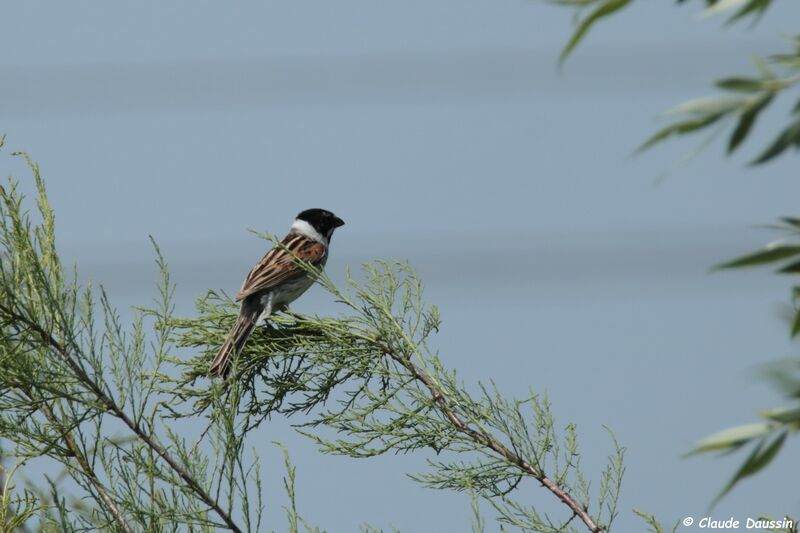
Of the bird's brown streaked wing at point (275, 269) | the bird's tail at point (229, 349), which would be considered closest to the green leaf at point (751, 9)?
the bird's tail at point (229, 349)

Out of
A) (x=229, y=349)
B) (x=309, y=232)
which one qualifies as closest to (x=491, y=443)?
(x=229, y=349)

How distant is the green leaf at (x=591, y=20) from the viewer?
6.34 feet

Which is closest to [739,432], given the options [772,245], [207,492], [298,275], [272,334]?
[772,245]

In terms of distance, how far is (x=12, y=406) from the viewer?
4090 mm

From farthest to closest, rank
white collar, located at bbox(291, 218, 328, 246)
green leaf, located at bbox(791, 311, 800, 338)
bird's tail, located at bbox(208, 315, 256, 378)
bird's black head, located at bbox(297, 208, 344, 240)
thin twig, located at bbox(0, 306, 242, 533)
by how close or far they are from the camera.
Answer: bird's black head, located at bbox(297, 208, 344, 240)
white collar, located at bbox(291, 218, 328, 246)
bird's tail, located at bbox(208, 315, 256, 378)
thin twig, located at bbox(0, 306, 242, 533)
green leaf, located at bbox(791, 311, 800, 338)

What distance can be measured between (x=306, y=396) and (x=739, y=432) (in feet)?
10.7

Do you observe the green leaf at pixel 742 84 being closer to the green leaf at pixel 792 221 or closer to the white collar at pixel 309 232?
the green leaf at pixel 792 221

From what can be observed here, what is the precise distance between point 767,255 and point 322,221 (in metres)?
6.88

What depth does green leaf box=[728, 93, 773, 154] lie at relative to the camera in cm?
185

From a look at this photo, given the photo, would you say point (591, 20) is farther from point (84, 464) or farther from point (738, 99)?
point (84, 464)

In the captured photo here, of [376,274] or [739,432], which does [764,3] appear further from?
[376,274]

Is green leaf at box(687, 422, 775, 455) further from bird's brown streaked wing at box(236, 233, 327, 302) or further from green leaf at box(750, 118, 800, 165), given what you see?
bird's brown streaked wing at box(236, 233, 327, 302)

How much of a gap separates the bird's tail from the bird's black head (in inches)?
132

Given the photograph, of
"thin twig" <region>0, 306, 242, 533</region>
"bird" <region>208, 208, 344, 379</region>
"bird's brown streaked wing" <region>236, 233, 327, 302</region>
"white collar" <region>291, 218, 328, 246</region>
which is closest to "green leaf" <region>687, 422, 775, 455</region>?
"thin twig" <region>0, 306, 242, 533</region>
